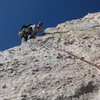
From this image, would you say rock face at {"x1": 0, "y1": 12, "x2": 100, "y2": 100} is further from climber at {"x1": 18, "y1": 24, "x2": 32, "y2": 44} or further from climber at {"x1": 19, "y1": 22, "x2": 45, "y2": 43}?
climber at {"x1": 18, "y1": 24, "x2": 32, "y2": 44}

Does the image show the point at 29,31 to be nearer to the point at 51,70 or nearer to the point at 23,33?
the point at 23,33

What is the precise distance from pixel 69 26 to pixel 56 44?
335cm

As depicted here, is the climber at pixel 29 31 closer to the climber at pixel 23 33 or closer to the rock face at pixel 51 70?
the climber at pixel 23 33

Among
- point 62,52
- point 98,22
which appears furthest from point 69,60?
point 98,22

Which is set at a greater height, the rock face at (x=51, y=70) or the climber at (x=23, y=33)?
the climber at (x=23, y=33)

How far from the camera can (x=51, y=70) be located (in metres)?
7.83

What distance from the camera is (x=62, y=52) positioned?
9.72 metres

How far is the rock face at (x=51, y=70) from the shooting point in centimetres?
653

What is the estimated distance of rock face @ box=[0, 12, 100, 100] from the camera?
21.4ft

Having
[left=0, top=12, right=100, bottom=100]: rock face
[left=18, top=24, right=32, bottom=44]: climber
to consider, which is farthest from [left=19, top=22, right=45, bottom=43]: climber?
[left=0, top=12, right=100, bottom=100]: rock face

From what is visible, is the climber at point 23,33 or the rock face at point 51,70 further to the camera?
the climber at point 23,33

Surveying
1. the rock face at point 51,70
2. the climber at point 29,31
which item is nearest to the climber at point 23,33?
the climber at point 29,31

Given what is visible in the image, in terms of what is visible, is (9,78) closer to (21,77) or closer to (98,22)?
(21,77)

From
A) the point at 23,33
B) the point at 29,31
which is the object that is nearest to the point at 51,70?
the point at 29,31
